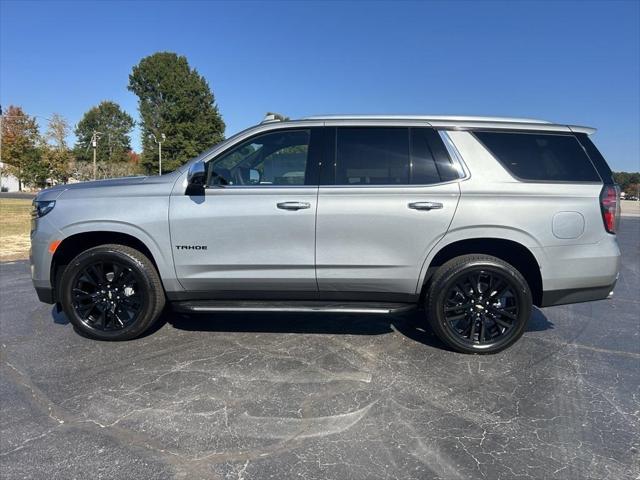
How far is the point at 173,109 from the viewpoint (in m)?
56.8

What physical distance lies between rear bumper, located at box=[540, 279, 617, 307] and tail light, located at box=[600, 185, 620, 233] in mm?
534

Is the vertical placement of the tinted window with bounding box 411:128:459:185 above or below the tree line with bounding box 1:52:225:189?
below

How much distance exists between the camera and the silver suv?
11.9 ft

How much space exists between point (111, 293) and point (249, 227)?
57.9 inches

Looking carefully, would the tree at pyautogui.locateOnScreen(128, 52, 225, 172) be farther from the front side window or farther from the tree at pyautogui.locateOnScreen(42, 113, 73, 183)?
the front side window

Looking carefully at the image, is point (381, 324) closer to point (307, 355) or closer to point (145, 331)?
point (307, 355)

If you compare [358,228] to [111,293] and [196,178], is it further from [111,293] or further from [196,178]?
[111,293]

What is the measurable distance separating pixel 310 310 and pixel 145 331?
5.43 ft

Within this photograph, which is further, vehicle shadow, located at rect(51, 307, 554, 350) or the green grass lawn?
the green grass lawn

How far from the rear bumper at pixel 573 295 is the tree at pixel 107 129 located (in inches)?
3082

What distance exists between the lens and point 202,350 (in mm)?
3811

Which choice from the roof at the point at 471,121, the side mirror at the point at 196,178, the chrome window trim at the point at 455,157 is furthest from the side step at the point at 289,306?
the roof at the point at 471,121

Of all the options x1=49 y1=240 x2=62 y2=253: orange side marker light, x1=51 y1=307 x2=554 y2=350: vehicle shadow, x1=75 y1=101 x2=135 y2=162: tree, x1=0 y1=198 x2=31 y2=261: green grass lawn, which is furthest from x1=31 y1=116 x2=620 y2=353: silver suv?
x1=75 y1=101 x2=135 y2=162: tree

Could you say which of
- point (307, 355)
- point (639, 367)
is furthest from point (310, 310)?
point (639, 367)
